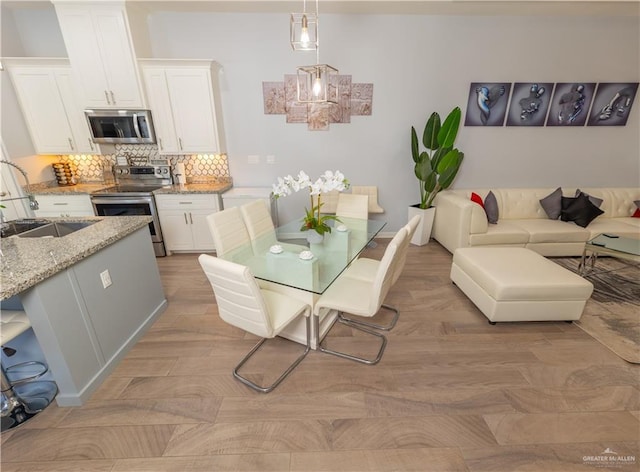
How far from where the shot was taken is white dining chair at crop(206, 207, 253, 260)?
7.16ft

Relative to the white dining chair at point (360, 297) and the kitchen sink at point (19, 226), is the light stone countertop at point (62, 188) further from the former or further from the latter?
the white dining chair at point (360, 297)

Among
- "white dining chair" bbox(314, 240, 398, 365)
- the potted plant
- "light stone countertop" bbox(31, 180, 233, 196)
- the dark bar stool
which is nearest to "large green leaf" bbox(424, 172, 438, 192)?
Result: the potted plant

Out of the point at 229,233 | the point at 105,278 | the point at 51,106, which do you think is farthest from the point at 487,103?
the point at 51,106

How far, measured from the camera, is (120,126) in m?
3.49

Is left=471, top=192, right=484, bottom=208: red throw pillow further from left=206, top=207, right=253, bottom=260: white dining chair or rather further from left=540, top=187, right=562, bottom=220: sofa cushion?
left=206, top=207, right=253, bottom=260: white dining chair

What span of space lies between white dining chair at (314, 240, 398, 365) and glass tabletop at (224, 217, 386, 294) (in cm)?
21

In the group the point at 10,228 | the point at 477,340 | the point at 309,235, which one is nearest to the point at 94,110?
the point at 10,228

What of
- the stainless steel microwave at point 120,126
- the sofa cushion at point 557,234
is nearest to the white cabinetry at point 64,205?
the stainless steel microwave at point 120,126

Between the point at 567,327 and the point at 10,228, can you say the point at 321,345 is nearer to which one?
the point at 567,327

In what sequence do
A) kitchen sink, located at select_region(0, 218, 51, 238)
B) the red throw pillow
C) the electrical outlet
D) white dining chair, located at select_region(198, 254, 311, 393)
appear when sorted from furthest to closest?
the red throw pillow
kitchen sink, located at select_region(0, 218, 51, 238)
the electrical outlet
white dining chair, located at select_region(198, 254, 311, 393)

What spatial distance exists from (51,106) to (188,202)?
1.99 m

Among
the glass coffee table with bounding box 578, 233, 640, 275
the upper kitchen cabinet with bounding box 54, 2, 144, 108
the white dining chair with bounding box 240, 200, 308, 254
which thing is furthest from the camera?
the upper kitchen cabinet with bounding box 54, 2, 144, 108

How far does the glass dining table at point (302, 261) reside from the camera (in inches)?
74.0

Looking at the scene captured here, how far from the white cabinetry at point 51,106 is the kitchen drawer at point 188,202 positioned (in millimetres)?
1132
